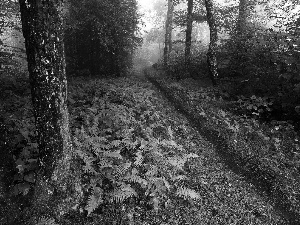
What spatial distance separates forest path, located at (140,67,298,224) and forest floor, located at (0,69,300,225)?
0.03 m

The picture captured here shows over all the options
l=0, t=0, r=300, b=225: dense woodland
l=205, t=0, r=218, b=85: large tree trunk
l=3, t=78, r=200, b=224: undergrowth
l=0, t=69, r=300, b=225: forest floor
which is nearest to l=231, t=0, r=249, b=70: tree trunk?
l=0, t=0, r=300, b=225: dense woodland

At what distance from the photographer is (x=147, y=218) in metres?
5.51

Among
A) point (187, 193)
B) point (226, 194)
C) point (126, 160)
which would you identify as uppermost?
point (126, 160)

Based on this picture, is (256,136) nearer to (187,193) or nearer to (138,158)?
(187,193)

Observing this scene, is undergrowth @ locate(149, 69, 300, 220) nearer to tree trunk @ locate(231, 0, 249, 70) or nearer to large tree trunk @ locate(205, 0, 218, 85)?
large tree trunk @ locate(205, 0, 218, 85)

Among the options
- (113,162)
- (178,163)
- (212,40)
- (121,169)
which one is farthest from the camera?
(212,40)

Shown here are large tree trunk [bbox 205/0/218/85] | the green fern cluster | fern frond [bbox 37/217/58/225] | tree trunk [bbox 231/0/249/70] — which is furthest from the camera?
tree trunk [bbox 231/0/249/70]

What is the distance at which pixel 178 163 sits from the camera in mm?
7102

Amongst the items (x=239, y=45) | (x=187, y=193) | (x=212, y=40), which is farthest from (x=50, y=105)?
(x=239, y=45)

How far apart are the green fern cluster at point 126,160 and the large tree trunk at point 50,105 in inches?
23.8

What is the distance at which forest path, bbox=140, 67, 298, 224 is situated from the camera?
595cm

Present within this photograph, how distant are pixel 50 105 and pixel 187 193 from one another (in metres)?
A: 3.90

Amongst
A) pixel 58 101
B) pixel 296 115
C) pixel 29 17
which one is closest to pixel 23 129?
pixel 58 101

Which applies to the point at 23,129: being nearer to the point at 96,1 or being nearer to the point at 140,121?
the point at 140,121
